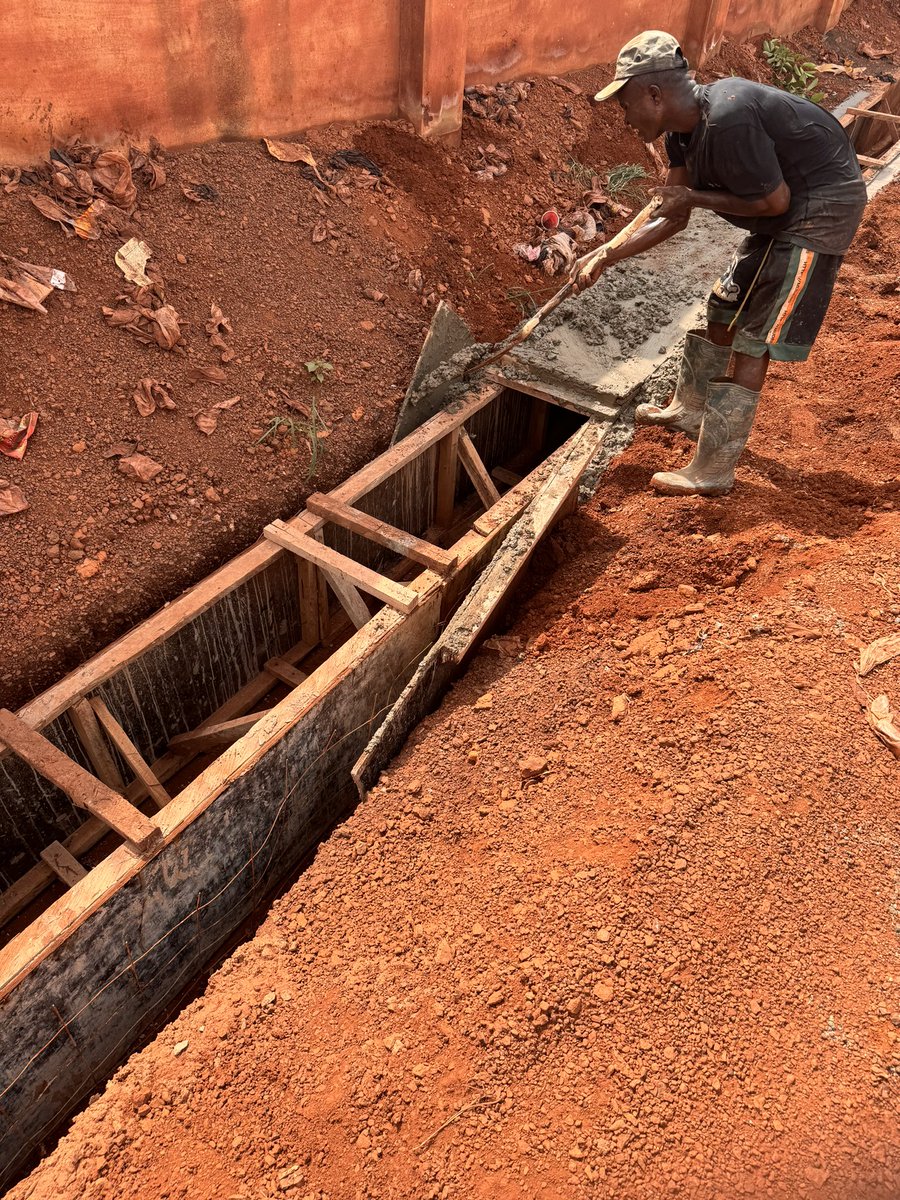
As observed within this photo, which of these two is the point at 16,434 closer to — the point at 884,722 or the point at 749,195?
the point at 749,195

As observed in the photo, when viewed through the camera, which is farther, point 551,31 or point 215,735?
point 551,31

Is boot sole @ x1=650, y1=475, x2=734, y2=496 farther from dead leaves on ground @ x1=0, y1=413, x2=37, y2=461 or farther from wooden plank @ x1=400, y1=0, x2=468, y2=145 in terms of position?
wooden plank @ x1=400, y1=0, x2=468, y2=145

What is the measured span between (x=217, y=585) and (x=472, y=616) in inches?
47.8

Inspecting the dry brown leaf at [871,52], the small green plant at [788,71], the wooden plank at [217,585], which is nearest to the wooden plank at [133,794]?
the wooden plank at [217,585]

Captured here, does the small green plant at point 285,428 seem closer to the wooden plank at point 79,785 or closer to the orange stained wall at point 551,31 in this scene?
the wooden plank at point 79,785

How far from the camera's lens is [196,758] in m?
4.10

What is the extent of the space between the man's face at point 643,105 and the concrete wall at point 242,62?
264 centimetres

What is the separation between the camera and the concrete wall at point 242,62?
160 inches

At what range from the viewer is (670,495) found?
169 inches

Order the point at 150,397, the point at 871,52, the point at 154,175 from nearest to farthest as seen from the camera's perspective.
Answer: the point at 150,397
the point at 154,175
the point at 871,52

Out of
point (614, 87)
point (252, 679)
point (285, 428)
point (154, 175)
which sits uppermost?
point (614, 87)

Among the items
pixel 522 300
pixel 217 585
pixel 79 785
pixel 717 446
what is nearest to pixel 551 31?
pixel 522 300

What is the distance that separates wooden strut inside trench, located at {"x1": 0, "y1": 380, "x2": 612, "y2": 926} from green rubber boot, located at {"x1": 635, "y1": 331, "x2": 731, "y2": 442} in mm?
639

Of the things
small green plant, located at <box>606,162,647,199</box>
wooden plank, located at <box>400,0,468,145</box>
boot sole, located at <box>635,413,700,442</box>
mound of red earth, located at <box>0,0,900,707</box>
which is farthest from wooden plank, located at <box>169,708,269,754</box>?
small green plant, located at <box>606,162,647,199</box>
